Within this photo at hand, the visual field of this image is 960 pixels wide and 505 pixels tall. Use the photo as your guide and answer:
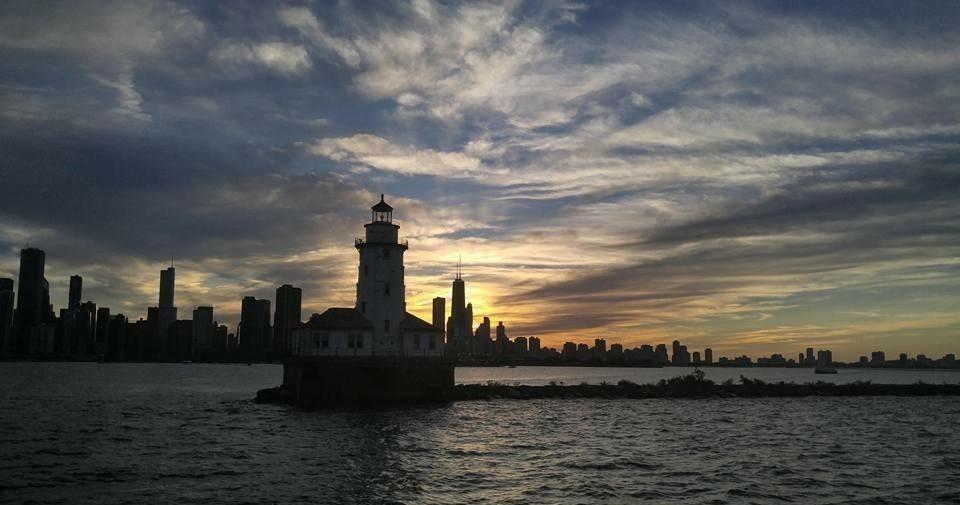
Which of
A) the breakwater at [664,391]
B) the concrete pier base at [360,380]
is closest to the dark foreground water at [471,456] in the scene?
the concrete pier base at [360,380]

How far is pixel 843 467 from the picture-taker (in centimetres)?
3478

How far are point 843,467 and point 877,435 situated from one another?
16589 millimetres

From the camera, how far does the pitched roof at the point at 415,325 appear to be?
2648 inches

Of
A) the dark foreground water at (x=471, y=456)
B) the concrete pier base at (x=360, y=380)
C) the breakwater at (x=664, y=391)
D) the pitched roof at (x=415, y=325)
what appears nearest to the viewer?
the dark foreground water at (x=471, y=456)

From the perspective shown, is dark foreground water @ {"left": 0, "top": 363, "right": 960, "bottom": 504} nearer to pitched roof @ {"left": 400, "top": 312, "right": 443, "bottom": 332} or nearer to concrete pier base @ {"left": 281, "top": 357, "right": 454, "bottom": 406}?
concrete pier base @ {"left": 281, "top": 357, "right": 454, "bottom": 406}

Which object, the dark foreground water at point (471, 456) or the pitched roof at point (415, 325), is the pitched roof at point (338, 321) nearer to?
the pitched roof at point (415, 325)

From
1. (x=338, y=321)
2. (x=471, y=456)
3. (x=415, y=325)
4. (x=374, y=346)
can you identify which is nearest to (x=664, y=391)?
(x=415, y=325)

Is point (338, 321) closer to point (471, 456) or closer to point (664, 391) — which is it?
point (471, 456)

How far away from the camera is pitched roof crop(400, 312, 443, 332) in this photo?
67.2 meters

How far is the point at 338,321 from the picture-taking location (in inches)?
2557

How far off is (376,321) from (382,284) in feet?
11.6

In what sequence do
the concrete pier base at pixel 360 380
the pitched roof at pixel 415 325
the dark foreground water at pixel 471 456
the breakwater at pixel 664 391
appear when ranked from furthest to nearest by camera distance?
the breakwater at pixel 664 391 → the pitched roof at pixel 415 325 → the concrete pier base at pixel 360 380 → the dark foreground water at pixel 471 456

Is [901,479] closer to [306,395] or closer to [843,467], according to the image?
[843,467]

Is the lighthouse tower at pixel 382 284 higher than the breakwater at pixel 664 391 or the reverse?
higher
